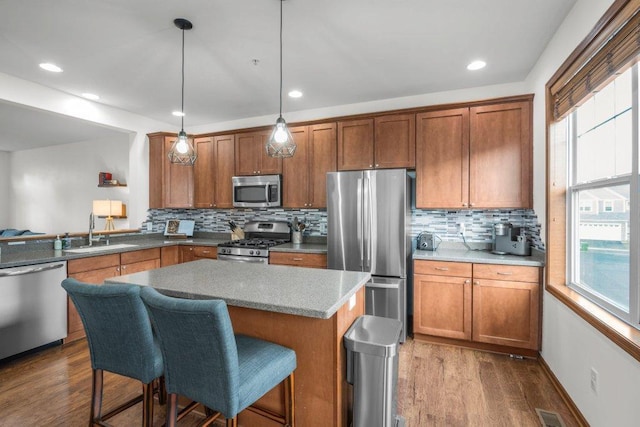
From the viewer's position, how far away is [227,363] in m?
1.21

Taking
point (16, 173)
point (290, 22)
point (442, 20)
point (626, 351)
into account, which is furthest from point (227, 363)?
point (16, 173)

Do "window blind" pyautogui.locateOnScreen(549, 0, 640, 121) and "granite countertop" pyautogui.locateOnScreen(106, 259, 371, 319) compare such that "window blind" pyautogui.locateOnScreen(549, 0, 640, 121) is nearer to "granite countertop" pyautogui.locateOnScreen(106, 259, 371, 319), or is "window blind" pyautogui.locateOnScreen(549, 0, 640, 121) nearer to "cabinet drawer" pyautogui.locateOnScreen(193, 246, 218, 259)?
"granite countertop" pyautogui.locateOnScreen(106, 259, 371, 319)

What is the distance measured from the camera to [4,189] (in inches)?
287

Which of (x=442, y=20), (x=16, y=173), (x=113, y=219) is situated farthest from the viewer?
(x=16, y=173)

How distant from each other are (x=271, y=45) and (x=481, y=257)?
2.65 metres

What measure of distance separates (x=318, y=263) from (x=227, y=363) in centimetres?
237

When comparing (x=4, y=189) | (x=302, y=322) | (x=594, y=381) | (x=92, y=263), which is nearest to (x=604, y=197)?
(x=594, y=381)

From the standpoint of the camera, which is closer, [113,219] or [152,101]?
[152,101]

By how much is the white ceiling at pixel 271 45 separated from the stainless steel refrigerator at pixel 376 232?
1040mm

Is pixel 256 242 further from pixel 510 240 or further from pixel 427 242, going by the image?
pixel 510 240

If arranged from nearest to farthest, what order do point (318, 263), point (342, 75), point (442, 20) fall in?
1. point (442, 20)
2. point (342, 75)
3. point (318, 263)

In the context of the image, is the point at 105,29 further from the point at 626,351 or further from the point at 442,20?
the point at 626,351

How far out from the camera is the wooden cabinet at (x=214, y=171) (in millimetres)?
4367

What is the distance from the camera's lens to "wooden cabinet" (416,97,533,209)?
9.85 feet
